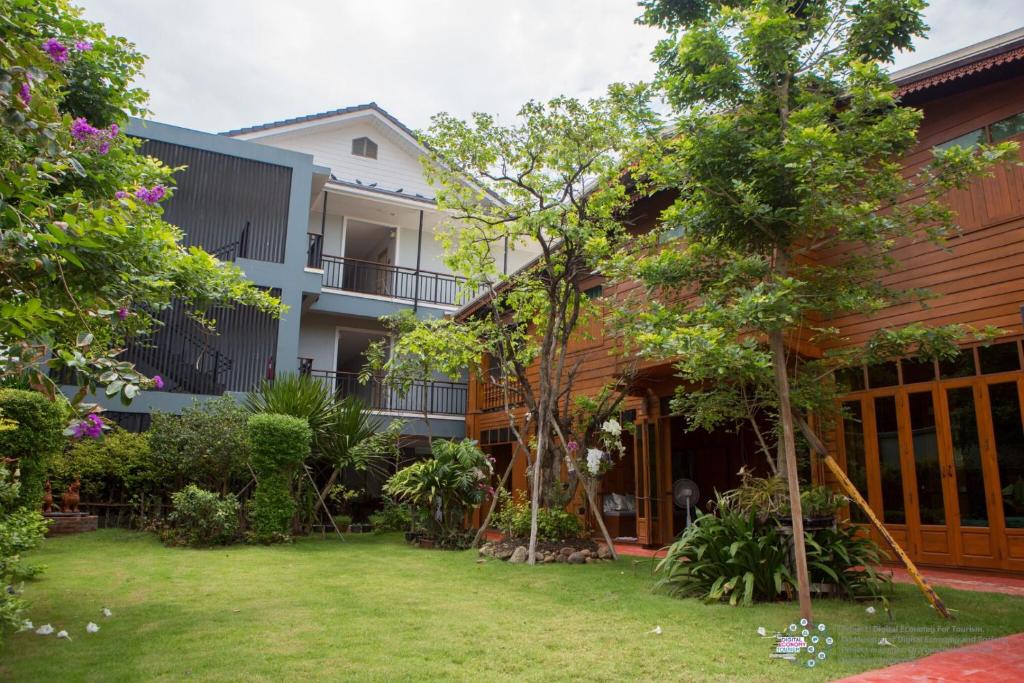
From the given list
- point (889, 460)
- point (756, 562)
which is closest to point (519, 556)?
point (756, 562)

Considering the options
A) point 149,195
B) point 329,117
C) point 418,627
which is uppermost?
point 329,117

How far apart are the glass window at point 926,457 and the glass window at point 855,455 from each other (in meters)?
0.65

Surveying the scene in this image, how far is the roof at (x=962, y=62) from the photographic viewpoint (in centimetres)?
786

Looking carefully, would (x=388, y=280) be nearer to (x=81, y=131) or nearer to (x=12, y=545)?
(x=81, y=131)

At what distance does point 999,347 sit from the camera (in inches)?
320

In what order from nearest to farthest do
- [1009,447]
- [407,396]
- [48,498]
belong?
[1009,447]
[48,498]
[407,396]

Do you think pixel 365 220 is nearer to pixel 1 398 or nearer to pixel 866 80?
pixel 1 398

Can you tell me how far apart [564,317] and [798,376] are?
402 centimetres

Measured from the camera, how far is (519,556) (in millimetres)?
9398

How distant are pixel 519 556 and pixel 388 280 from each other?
12.1 meters

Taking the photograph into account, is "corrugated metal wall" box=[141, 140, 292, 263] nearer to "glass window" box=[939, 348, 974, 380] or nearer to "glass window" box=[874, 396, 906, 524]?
"glass window" box=[874, 396, 906, 524]

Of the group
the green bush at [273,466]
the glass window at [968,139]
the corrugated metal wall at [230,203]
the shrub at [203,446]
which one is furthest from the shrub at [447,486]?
the glass window at [968,139]

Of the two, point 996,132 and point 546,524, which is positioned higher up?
point 996,132

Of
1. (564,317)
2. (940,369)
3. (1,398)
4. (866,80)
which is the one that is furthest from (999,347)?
(1,398)
